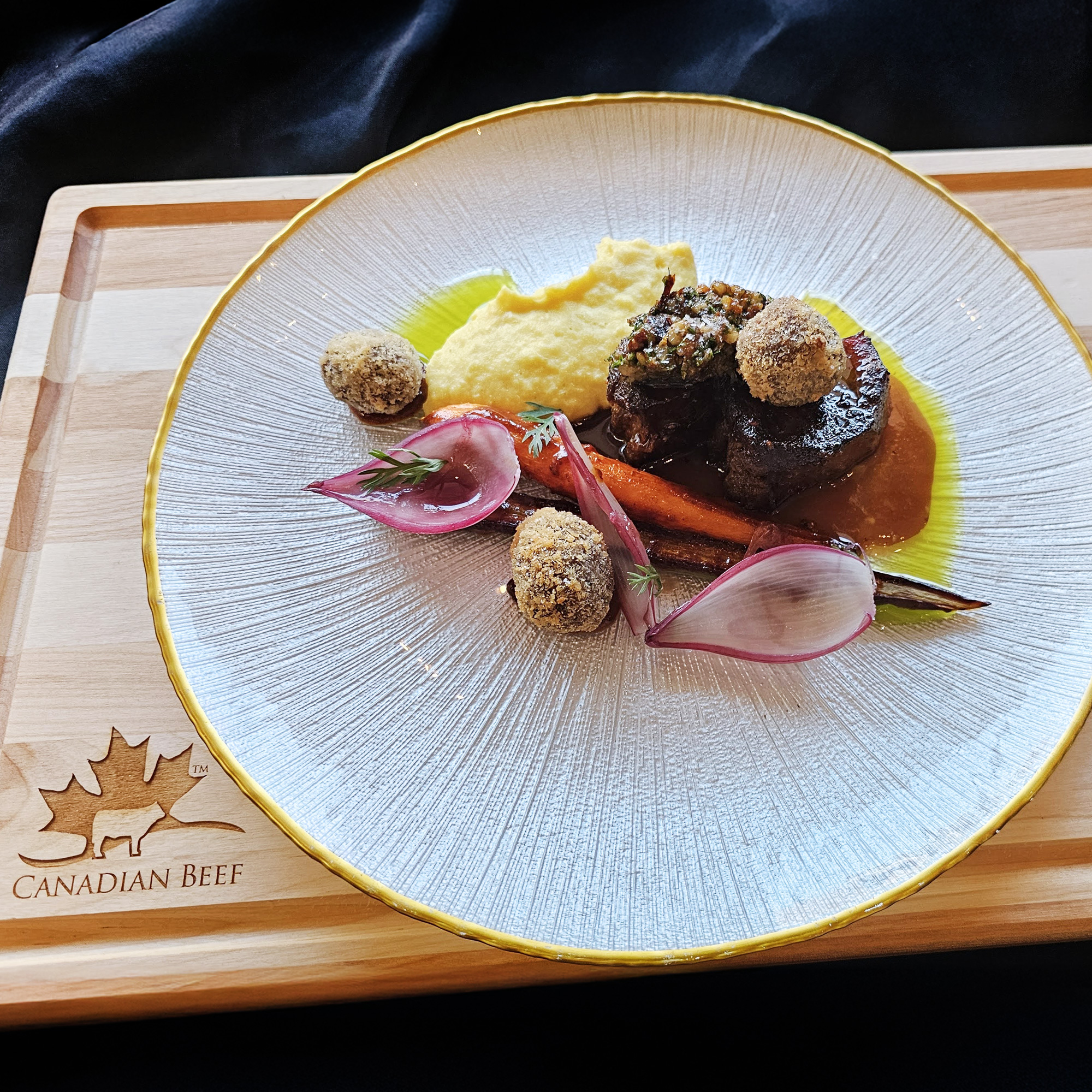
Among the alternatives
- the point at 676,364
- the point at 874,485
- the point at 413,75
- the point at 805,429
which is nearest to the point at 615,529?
the point at 676,364

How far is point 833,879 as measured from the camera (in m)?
2.19

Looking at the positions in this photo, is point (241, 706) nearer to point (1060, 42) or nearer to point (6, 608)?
point (6, 608)

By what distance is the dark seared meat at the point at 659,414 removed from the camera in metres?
2.61

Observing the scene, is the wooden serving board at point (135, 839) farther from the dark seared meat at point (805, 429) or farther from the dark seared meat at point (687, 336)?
the dark seared meat at point (687, 336)

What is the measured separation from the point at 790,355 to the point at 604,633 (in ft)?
2.96

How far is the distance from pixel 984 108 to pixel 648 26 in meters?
1.52

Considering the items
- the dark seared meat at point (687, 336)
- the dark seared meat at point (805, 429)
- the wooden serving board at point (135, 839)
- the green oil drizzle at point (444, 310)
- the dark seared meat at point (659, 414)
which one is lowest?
the wooden serving board at point (135, 839)

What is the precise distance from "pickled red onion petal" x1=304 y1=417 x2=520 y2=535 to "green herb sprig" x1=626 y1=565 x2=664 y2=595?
43 centimetres

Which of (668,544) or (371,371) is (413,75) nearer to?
(371,371)

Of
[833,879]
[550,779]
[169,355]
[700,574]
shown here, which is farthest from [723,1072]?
[169,355]

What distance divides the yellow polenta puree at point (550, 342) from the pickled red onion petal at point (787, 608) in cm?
78

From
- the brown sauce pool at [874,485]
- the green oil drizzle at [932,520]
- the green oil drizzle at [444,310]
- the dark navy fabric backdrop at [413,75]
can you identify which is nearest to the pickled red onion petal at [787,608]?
the green oil drizzle at [932,520]

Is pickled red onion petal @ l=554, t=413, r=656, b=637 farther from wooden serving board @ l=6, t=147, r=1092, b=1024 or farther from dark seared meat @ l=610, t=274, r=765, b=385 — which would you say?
wooden serving board @ l=6, t=147, r=1092, b=1024

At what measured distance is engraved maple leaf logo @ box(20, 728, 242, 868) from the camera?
2375mm
